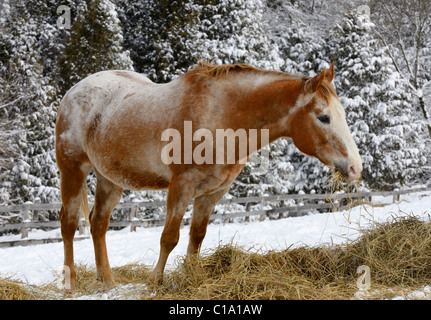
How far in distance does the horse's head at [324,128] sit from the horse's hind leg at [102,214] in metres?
2.11

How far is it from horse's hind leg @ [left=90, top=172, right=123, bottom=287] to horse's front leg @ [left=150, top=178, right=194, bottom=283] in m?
1.05

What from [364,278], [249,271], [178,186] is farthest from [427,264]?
[178,186]

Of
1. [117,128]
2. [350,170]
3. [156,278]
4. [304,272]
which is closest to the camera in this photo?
[350,170]

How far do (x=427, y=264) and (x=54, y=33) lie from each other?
1769 centimetres

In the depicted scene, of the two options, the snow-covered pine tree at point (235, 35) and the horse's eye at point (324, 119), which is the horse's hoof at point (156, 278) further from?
the snow-covered pine tree at point (235, 35)

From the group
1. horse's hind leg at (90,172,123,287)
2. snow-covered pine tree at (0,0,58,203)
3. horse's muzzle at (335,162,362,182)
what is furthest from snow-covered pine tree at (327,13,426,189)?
horse's muzzle at (335,162,362,182)

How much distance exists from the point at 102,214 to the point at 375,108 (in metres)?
15.7

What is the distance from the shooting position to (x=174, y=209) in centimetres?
322

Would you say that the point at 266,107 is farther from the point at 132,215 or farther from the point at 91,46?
the point at 91,46

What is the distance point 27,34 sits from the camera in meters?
16.6

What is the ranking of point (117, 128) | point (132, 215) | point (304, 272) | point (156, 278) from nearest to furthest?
point (156, 278) < point (304, 272) < point (117, 128) < point (132, 215)

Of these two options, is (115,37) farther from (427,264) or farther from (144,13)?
(427,264)

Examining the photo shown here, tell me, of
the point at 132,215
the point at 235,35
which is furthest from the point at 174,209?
the point at 235,35

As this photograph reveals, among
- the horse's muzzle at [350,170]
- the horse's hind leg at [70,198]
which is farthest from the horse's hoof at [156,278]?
the horse's muzzle at [350,170]
